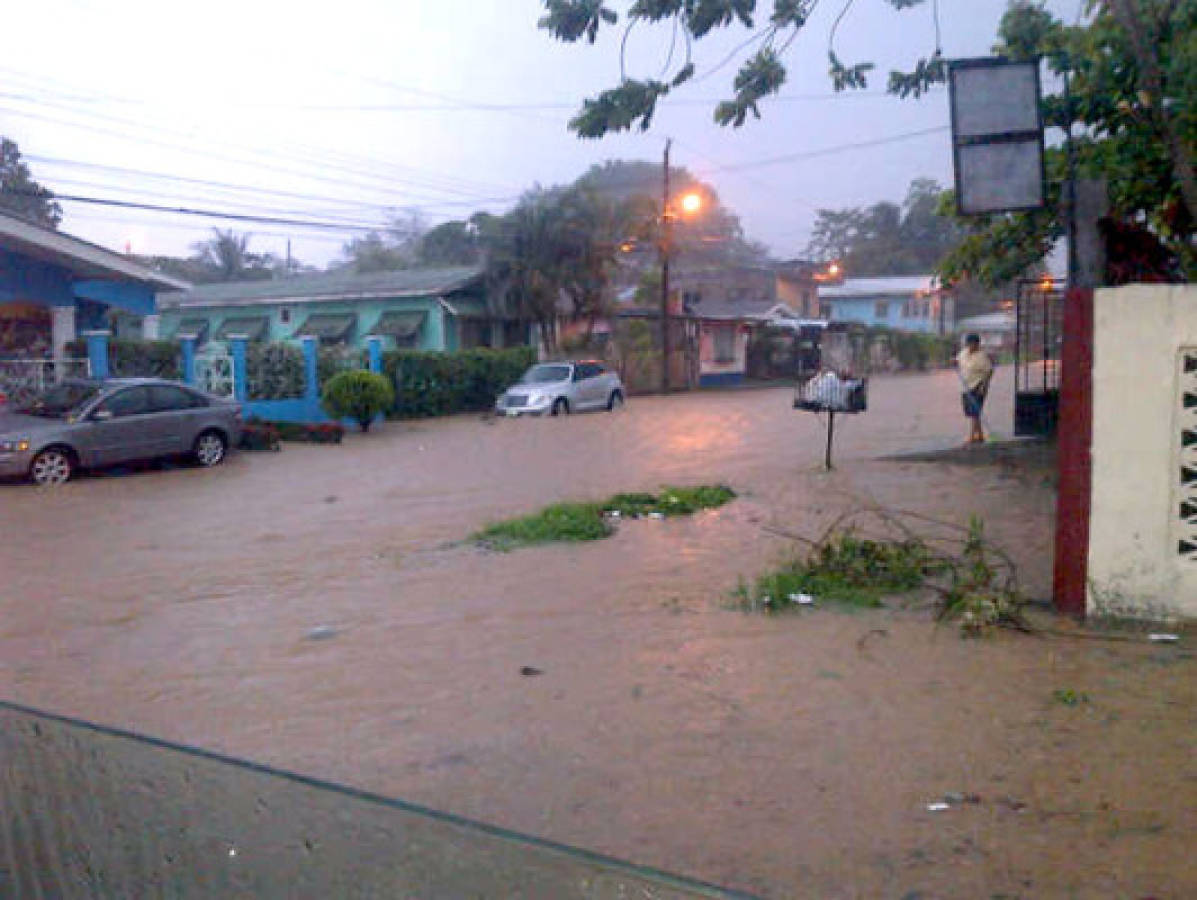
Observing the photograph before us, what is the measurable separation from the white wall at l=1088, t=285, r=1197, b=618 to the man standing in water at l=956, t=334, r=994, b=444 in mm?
10998

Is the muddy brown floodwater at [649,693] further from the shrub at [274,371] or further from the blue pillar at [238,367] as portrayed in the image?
the shrub at [274,371]

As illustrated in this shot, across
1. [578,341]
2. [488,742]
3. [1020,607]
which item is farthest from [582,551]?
[578,341]

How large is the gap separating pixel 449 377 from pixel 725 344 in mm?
20541

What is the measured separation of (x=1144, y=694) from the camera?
18.4 feet

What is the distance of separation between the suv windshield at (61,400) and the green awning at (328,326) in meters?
20.2

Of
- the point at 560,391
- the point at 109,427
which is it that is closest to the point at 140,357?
the point at 109,427

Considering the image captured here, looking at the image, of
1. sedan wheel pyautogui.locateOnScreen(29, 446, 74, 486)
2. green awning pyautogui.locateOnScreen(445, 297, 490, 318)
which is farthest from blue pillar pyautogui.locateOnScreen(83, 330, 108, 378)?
green awning pyautogui.locateOnScreen(445, 297, 490, 318)

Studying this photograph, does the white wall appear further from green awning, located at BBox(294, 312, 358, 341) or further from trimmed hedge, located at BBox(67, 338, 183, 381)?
green awning, located at BBox(294, 312, 358, 341)

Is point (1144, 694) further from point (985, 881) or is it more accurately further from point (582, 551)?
point (582, 551)

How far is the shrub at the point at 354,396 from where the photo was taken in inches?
953

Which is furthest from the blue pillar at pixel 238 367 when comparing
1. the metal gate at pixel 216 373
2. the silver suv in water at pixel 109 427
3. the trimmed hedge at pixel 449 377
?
the trimmed hedge at pixel 449 377

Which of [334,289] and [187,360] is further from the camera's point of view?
[334,289]

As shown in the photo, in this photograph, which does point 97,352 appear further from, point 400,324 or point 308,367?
point 400,324

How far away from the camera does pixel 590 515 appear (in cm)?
1140
